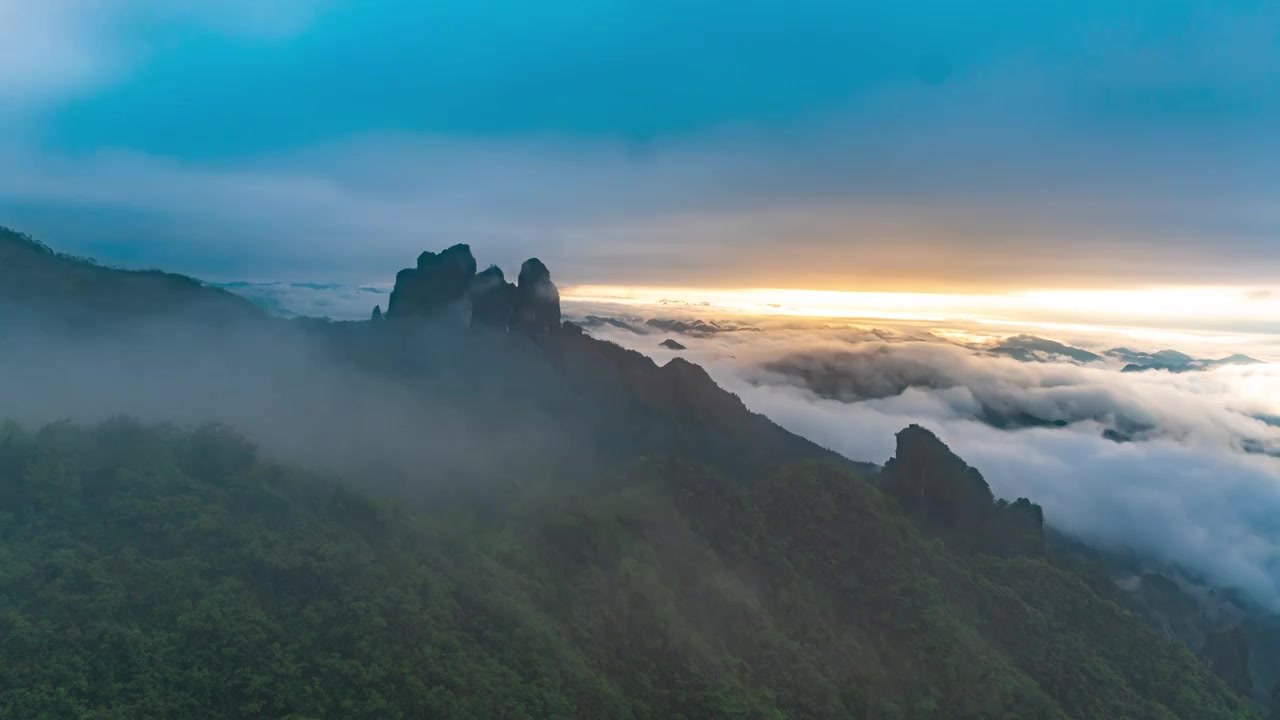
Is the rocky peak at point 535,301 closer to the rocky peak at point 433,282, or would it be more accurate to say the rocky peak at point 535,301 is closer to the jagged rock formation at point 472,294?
the jagged rock formation at point 472,294

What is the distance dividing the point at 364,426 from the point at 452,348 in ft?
124

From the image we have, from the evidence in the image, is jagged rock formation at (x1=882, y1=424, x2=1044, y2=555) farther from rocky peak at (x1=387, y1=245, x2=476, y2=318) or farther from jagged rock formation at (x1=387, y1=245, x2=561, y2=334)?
rocky peak at (x1=387, y1=245, x2=476, y2=318)

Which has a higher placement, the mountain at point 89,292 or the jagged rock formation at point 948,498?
the mountain at point 89,292

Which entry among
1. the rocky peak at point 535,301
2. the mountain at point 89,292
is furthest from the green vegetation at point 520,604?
the rocky peak at point 535,301

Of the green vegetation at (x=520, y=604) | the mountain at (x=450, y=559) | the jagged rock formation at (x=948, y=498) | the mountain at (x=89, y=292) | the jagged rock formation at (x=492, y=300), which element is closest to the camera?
the green vegetation at (x=520, y=604)

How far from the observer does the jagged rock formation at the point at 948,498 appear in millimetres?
88062

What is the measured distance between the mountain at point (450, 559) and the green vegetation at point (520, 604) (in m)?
0.19

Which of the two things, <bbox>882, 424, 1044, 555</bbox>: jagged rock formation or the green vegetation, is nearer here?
the green vegetation

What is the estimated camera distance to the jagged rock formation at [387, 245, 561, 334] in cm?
11800

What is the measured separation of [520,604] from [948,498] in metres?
68.2

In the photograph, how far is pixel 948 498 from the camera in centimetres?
8912

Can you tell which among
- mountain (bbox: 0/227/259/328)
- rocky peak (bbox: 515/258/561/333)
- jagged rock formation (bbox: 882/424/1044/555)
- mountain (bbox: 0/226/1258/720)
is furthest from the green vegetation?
rocky peak (bbox: 515/258/561/333)

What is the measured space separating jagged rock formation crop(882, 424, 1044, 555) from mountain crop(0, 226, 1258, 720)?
402mm

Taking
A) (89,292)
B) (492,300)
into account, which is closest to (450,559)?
(89,292)
